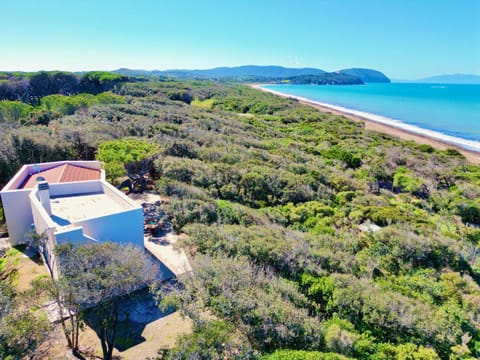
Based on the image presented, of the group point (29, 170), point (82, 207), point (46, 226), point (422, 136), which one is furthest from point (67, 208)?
point (422, 136)

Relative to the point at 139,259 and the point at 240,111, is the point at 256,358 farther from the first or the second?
the point at 240,111

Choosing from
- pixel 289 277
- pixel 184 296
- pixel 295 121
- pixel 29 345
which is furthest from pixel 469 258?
pixel 295 121

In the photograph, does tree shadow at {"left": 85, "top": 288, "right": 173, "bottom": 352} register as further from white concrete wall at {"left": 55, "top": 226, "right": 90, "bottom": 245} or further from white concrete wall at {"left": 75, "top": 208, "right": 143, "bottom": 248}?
white concrete wall at {"left": 55, "top": 226, "right": 90, "bottom": 245}

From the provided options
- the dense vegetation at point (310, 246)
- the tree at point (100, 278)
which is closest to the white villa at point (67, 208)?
the tree at point (100, 278)

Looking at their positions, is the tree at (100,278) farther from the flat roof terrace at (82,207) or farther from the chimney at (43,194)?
the chimney at (43,194)

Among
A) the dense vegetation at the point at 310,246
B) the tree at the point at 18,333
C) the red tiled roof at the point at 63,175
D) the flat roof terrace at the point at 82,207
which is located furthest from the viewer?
the red tiled roof at the point at 63,175

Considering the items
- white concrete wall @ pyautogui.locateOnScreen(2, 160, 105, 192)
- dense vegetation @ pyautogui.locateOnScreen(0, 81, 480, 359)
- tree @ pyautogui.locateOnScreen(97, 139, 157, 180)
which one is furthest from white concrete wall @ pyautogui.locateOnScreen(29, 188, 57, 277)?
Answer: tree @ pyautogui.locateOnScreen(97, 139, 157, 180)
